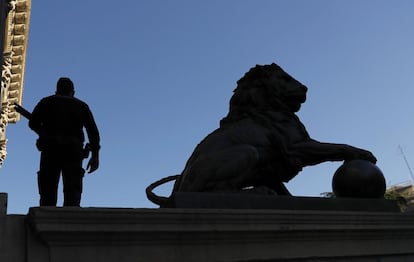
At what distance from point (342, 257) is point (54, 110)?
378 cm

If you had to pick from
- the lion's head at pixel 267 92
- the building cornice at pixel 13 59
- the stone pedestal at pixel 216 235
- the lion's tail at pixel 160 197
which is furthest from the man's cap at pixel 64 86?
the building cornice at pixel 13 59

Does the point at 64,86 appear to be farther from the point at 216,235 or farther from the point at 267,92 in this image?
the point at 216,235

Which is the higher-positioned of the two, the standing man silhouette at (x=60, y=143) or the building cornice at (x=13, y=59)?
the building cornice at (x=13, y=59)

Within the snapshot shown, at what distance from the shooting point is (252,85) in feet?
23.9

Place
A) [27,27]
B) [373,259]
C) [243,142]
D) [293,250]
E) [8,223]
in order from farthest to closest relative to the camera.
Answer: [27,27] < [243,142] < [373,259] < [293,250] < [8,223]

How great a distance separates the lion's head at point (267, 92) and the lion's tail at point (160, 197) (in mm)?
1198

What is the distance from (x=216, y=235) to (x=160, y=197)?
5.04ft

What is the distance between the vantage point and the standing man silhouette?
254 inches

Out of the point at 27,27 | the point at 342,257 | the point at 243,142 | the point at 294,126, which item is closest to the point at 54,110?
the point at 243,142

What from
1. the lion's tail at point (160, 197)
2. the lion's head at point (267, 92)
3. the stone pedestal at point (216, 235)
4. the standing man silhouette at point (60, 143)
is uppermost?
the lion's head at point (267, 92)

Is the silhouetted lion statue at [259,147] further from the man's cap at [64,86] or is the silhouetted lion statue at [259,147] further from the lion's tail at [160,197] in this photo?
the man's cap at [64,86]

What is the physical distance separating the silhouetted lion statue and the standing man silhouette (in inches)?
39.8

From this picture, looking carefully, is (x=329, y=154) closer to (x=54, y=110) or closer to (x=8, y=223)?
(x=54, y=110)

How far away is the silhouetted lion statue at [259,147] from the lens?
6051 mm
